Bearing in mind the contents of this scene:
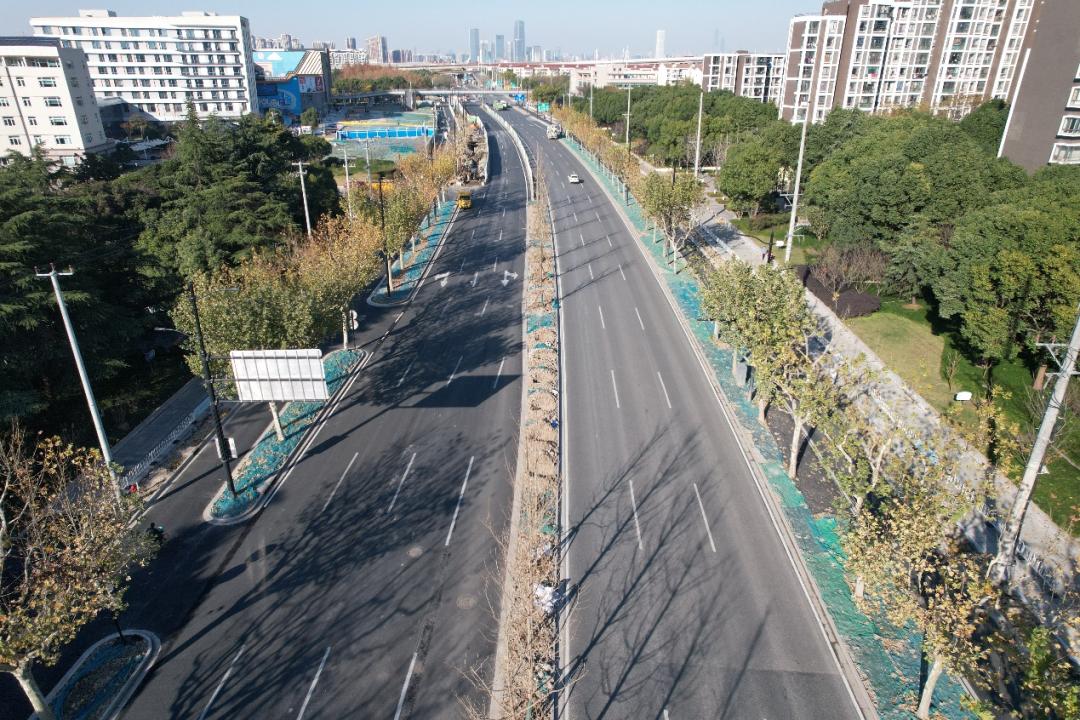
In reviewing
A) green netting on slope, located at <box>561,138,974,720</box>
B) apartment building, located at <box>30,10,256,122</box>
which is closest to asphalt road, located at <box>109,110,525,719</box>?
green netting on slope, located at <box>561,138,974,720</box>

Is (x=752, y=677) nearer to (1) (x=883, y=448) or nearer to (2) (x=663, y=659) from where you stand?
(2) (x=663, y=659)

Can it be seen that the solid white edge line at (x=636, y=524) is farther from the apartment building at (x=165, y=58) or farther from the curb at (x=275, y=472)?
the apartment building at (x=165, y=58)

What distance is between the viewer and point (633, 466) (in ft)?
104

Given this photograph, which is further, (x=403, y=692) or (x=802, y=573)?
(x=802, y=573)

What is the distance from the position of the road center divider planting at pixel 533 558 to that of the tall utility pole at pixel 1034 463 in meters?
14.8

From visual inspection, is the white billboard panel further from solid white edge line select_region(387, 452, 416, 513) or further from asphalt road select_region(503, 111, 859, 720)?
asphalt road select_region(503, 111, 859, 720)

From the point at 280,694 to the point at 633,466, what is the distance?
1784 centimetres

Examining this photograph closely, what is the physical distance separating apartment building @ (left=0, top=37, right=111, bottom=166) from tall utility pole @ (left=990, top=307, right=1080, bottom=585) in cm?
11523

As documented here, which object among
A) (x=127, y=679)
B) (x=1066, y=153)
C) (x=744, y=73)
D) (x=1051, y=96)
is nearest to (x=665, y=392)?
(x=127, y=679)

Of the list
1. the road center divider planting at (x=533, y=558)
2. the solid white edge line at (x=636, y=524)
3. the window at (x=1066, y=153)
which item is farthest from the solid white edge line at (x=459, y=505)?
the window at (x=1066, y=153)

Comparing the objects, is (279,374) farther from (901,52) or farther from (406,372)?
(901,52)

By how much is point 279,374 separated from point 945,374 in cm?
3809

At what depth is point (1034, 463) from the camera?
2092 centimetres

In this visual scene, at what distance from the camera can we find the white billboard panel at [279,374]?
29656 millimetres
